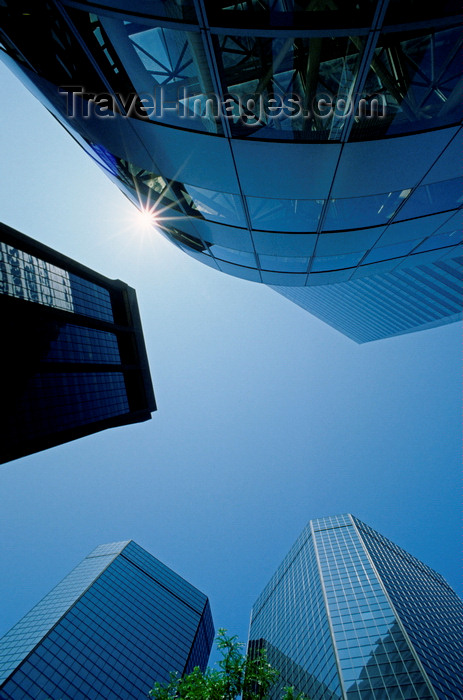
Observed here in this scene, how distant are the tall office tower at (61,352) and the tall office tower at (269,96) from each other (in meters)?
36.8

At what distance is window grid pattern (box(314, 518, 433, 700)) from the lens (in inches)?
2692

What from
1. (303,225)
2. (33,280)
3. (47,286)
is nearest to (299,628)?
(47,286)

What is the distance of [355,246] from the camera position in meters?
9.79

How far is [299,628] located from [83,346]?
103695 millimetres

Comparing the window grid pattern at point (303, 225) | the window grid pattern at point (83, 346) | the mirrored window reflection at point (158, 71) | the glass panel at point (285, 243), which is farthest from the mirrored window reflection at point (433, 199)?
the window grid pattern at point (83, 346)

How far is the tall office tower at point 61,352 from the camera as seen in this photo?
126 feet

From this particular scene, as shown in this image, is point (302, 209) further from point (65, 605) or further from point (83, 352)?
point (65, 605)

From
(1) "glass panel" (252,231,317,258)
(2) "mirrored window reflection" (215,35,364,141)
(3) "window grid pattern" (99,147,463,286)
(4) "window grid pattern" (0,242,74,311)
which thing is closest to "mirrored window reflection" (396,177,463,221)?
(3) "window grid pattern" (99,147,463,286)

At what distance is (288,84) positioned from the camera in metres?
5.28

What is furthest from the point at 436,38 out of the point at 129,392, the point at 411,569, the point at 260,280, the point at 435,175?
the point at 411,569

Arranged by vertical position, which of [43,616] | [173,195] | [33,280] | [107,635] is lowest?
[107,635]

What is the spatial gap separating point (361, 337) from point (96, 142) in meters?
126

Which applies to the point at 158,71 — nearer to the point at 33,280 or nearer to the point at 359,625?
the point at 33,280

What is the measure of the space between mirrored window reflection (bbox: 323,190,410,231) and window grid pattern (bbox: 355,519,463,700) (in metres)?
94.5
